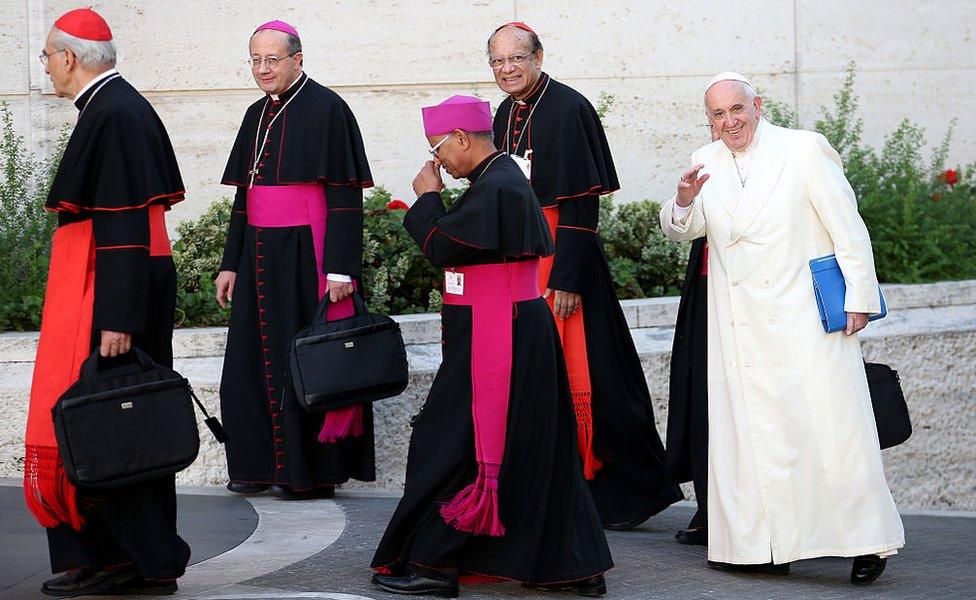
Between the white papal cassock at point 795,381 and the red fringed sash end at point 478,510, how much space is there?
42.4 inches

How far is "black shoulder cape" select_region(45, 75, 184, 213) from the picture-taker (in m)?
4.84

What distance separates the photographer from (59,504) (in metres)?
4.79

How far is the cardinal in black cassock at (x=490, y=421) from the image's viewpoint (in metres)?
4.96

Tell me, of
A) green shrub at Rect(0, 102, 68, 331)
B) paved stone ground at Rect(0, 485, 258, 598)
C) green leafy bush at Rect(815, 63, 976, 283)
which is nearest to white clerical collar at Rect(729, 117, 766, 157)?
paved stone ground at Rect(0, 485, 258, 598)

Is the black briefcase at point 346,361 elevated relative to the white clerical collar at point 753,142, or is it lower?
lower

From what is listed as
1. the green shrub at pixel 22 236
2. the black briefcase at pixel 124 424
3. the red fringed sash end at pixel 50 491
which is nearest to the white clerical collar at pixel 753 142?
the black briefcase at pixel 124 424

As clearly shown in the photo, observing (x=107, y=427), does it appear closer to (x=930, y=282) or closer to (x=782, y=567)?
(x=782, y=567)

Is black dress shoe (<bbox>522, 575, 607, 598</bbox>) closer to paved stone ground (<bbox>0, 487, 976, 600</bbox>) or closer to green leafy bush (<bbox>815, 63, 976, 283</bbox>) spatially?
A: paved stone ground (<bbox>0, 487, 976, 600</bbox>)

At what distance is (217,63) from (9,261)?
229 cm

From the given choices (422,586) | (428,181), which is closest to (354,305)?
(428,181)

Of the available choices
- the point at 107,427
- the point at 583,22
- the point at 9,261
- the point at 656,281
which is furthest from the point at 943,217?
the point at 107,427

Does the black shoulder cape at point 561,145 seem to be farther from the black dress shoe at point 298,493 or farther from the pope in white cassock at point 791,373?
the black dress shoe at point 298,493

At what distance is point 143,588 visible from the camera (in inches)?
199

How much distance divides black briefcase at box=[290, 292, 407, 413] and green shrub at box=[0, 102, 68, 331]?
2.10 metres
